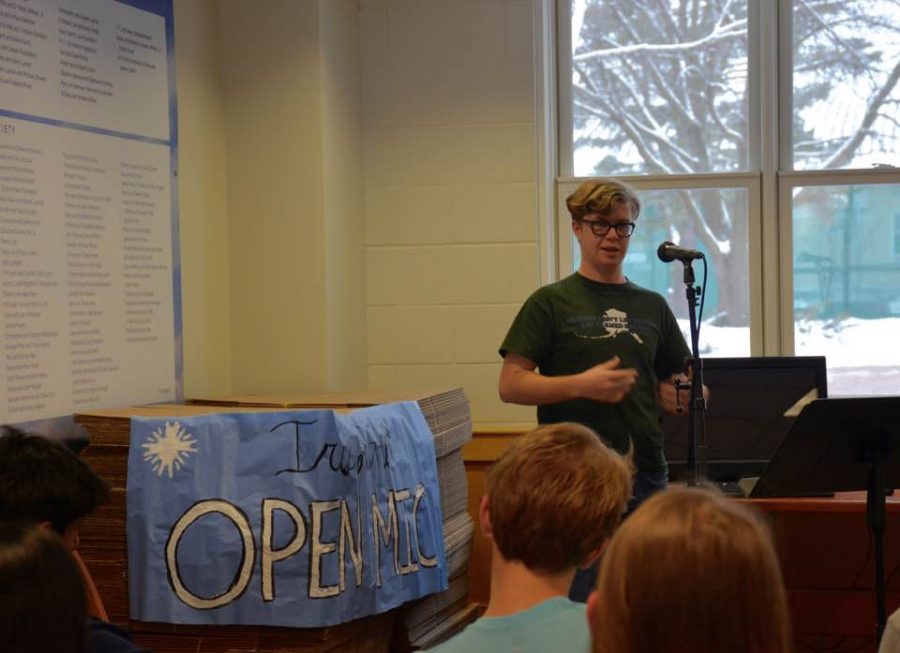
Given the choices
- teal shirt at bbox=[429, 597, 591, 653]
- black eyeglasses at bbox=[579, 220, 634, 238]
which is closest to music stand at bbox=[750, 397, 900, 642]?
black eyeglasses at bbox=[579, 220, 634, 238]

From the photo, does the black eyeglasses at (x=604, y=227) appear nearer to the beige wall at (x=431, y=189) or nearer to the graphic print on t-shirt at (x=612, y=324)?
the graphic print on t-shirt at (x=612, y=324)

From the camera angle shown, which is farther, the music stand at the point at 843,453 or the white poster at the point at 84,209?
the white poster at the point at 84,209

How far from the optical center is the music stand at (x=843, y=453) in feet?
9.01

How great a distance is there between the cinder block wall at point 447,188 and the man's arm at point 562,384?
1.40 meters

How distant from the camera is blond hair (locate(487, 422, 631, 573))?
4.90ft

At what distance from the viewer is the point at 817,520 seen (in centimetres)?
369

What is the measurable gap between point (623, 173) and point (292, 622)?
247cm

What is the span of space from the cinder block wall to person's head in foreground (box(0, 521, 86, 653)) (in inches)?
134

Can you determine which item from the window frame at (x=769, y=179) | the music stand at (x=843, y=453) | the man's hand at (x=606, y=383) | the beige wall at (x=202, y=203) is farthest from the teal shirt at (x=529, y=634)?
the window frame at (x=769, y=179)

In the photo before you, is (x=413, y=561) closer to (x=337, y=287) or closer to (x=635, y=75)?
(x=337, y=287)

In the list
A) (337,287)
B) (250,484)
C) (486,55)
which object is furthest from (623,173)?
(250,484)

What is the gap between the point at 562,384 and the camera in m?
2.84

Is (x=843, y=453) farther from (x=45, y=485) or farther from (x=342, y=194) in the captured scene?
(x=342, y=194)

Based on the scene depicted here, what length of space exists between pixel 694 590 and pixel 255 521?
2169 millimetres
